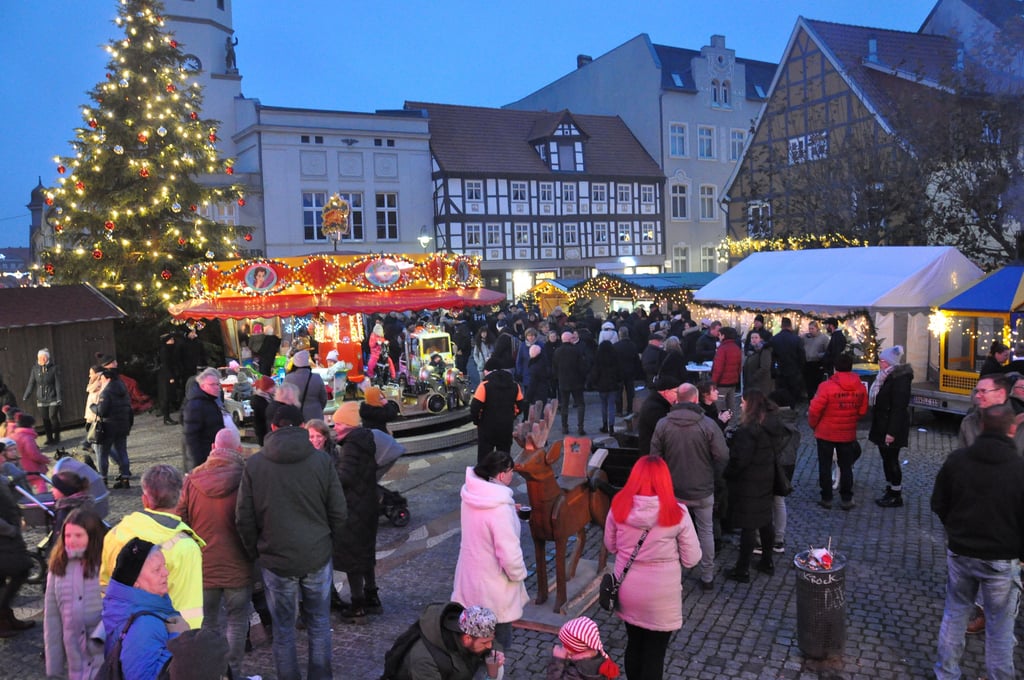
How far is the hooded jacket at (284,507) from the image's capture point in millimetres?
4539

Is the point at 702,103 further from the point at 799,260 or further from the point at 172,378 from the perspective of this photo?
the point at 172,378

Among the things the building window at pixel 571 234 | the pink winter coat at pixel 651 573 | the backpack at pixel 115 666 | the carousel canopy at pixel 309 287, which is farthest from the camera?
the building window at pixel 571 234

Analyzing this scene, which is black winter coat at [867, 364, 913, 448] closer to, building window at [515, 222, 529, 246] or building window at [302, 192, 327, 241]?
building window at [302, 192, 327, 241]

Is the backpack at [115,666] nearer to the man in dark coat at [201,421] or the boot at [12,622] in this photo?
the boot at [12,622]

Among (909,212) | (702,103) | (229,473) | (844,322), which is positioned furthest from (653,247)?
(229,473)

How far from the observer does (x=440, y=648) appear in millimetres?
3408

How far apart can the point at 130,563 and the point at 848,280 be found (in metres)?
14.1

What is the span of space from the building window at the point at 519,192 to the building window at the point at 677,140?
913 centimetres

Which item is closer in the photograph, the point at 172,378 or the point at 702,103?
the point at 172,378

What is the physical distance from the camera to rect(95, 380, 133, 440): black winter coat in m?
9.72

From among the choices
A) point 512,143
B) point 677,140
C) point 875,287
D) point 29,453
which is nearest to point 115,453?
point 29,453

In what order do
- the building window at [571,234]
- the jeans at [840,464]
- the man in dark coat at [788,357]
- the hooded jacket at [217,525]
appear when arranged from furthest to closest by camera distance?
1. the building window at [571,234]
2. the man in dark coat at [788,357]
3. the jeans at [840,464]
4. the hooded jacket at [217,525]

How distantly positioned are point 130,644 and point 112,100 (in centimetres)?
1763

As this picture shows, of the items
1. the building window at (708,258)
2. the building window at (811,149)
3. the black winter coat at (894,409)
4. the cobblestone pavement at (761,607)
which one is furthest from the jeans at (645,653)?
the building window at (708,258)
